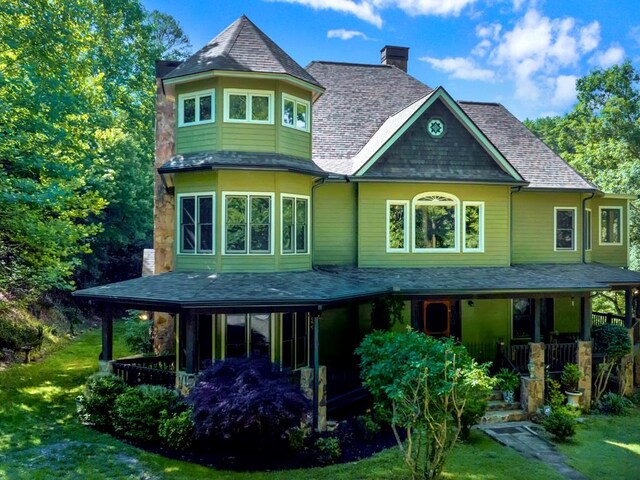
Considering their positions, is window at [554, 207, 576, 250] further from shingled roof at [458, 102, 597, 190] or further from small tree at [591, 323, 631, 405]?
small tree at [591, 323, 631, 405]

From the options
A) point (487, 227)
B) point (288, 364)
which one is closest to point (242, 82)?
point (288, 364)

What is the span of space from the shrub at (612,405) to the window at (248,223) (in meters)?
10.4

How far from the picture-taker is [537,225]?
680 inches

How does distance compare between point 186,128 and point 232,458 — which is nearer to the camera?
point 232,458

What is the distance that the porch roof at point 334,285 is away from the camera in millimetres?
10969

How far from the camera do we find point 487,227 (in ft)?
53.3

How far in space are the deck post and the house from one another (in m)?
0.04

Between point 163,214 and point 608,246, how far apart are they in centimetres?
1664

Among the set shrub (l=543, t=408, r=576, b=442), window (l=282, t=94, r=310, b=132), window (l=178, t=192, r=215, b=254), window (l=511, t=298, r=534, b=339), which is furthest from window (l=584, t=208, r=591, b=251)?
window (l=178, t=192, r=215, b=254)

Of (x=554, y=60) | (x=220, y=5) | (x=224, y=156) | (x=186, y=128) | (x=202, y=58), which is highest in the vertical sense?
(x=554, y=60)

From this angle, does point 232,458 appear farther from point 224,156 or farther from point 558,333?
point 558,333

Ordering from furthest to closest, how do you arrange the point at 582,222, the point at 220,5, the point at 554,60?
the point at 554,60 < the point at 220,5 < the point at 582,222

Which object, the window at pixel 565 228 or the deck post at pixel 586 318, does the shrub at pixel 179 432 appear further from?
the window at pixel 565 228

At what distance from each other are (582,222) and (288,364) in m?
11.7
